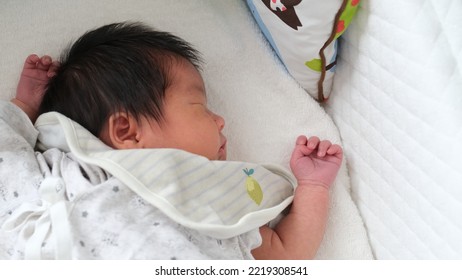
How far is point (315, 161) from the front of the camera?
1.05 metres

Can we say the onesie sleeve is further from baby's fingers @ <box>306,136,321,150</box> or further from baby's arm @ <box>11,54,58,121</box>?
baby's fingers @ <box>306,136,321,150</box>

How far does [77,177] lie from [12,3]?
1.73ft

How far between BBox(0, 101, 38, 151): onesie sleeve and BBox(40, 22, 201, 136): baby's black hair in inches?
2.1

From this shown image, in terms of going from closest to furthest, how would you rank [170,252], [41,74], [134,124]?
[170,252] → [134,124] → [41,74]

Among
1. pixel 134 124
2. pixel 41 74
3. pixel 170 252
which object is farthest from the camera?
pixel 41 74

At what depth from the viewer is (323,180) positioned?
3.31 feet

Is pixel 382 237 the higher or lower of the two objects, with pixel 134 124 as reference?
lower

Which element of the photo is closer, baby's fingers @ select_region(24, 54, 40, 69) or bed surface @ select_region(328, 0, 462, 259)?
bed surface @ select_region(328, 0, 462, 259)

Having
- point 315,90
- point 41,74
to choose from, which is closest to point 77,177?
point 41,74

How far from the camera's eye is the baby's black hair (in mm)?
924

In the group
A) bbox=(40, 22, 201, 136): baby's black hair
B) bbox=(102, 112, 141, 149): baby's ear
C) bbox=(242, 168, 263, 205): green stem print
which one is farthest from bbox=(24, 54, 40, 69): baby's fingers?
bbox=(242, 168, 263, 205): green stem print

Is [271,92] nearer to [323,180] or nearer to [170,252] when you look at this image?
[323,180]

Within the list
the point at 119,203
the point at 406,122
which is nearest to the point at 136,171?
the point at 119,203

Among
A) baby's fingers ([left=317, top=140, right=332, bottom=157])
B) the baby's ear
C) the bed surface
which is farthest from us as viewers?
baby's fingers ([left=317, top=140, right=332, bottom=157])
